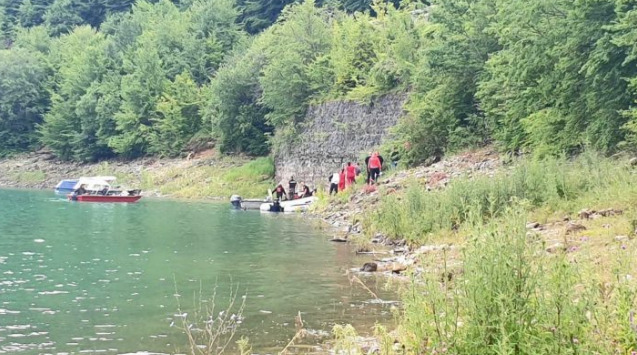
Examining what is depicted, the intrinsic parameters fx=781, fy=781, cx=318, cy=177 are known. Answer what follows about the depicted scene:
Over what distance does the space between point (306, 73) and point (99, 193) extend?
16.9 meters

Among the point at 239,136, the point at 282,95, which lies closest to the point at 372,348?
the point at 282,95

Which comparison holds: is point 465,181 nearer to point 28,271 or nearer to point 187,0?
point 28,271

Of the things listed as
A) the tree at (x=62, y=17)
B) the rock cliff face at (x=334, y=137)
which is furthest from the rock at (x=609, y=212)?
the tree at (x=62, y=17)

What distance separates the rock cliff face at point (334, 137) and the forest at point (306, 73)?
935 millimetres

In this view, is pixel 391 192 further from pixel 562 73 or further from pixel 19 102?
pixel 19 102

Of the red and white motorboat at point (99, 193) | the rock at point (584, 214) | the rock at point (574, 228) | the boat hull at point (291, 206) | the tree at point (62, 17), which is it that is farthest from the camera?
the tree at point (62, 17)

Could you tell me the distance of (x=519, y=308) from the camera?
7027mm

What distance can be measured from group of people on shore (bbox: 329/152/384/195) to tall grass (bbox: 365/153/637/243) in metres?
12.3

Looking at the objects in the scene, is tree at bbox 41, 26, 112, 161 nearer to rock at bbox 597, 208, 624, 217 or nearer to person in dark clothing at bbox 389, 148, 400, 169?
person in dark clothing at bbox 389, 148, 400, 169

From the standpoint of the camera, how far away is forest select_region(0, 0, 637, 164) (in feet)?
80.6

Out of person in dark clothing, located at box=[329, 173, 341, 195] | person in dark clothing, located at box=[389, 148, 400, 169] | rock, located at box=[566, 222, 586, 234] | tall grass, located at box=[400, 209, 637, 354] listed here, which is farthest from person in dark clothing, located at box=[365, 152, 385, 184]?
tall grass, located at box=[400, 209, 637, 354]

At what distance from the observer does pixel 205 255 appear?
74.0 feet

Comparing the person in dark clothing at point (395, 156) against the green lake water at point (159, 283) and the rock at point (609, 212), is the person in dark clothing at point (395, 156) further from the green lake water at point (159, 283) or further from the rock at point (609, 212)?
the rock at point (609, 212)

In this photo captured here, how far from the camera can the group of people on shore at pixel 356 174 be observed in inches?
1426
